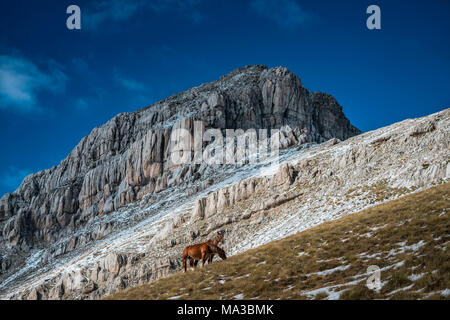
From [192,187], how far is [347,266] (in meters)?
78.3

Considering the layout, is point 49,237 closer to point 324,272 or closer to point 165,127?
point 165,127

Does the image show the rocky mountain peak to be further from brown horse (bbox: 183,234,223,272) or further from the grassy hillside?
the grassy hillside

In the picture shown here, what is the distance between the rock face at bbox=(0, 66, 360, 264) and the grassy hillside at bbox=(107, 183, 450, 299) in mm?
81376

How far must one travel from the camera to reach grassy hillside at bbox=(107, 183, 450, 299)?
1172 centimetres

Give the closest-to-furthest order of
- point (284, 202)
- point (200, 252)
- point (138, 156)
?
point (200, 252) < point (284, 202) < point (138, 156)

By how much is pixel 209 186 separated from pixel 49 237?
90.8 m

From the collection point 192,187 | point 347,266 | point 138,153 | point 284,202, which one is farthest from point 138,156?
point 347,266

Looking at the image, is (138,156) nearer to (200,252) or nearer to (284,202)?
(284,202)

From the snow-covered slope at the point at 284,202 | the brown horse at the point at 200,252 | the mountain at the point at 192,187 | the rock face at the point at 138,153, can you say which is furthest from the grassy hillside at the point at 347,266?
the rock face at the point at 138,153

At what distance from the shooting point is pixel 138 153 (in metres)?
140

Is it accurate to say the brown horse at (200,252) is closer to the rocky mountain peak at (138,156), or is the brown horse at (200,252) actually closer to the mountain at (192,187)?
the mountain at (192,187)

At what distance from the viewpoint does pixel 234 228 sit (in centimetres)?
5169

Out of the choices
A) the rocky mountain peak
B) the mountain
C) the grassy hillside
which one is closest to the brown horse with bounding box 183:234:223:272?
the grassy hillside
